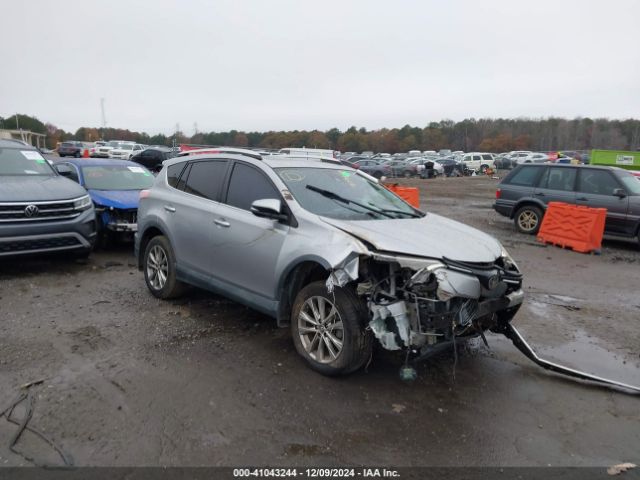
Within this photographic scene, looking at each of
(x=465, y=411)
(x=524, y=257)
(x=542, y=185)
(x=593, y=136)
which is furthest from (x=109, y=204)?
(x=593, y=136)

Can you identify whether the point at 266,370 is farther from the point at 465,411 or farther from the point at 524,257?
the point at 524,257

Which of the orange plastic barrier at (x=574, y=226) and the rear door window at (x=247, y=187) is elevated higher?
the rear door window at (x=247, y=187)

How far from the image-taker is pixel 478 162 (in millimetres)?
49188

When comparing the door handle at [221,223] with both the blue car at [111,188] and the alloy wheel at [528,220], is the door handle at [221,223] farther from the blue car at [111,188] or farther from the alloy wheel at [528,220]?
the alloy wheel at [528,220]

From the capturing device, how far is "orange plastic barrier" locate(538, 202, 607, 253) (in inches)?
382

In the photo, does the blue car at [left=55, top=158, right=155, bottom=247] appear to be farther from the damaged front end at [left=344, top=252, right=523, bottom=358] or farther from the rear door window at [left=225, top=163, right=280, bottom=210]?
the damaged front end at [left=344, top=252, right=523, bottom=358]

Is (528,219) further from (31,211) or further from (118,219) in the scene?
(31,211)

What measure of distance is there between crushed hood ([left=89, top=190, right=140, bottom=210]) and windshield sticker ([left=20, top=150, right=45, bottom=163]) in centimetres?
94

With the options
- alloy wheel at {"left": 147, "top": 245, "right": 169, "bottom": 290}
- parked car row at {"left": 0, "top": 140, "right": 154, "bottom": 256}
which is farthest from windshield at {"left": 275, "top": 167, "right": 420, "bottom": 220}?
parked car row at {"left": 0, "top": 140, "right": 154, "bottom": 256}

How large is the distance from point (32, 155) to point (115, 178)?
149 cm

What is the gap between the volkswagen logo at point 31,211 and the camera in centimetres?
648

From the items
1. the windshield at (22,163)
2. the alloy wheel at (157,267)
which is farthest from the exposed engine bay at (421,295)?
the windshield at (22,163)

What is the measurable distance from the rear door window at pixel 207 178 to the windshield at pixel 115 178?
13.6 ft

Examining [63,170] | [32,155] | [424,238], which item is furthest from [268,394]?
[32,155]
